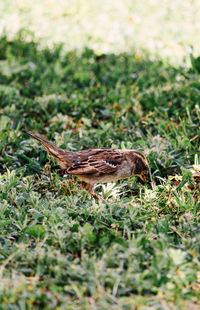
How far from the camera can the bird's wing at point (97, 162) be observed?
5.73m

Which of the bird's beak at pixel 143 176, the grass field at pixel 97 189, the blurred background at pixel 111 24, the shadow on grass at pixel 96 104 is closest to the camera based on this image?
the grass field at pixel 97 189

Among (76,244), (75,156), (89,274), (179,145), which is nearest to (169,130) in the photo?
(179,145)

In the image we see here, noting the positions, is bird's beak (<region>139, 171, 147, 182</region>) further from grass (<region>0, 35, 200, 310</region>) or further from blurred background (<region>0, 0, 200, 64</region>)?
blurred background (<region>0, 0, 200, 64</region>)

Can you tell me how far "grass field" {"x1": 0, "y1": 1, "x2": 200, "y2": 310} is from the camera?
3893 millimetres

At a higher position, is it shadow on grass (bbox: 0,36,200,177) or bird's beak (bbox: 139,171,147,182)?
shadow on grass (bbox: 0,36,200,177)

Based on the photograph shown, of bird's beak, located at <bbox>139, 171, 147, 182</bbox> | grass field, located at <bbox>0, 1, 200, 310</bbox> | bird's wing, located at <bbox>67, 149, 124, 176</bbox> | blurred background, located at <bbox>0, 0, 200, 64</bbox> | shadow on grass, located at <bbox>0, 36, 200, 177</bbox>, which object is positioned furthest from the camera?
blurred background, located at <bbox>0, 0, 200, 64</bbox>

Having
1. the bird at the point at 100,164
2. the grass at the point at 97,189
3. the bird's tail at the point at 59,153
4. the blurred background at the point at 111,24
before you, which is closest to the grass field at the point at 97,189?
the grass at the point at 97,189

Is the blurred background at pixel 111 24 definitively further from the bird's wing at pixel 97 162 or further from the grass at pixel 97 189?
the bird's wing at pixel 97 162

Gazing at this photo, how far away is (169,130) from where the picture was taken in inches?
281

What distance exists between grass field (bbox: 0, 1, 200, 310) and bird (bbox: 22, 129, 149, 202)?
14 centimetres

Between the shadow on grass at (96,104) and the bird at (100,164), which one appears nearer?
the bird at (100,164)

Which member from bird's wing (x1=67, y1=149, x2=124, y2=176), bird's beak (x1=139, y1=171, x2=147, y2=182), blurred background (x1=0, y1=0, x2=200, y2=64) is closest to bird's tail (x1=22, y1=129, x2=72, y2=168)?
bird's wing (x1=67, y1=149, x2=124, y2=176)

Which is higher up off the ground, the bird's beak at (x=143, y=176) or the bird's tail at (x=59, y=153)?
the bird's tail at (x=59, y=153)

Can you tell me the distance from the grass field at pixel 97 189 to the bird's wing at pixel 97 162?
0.21 meters
